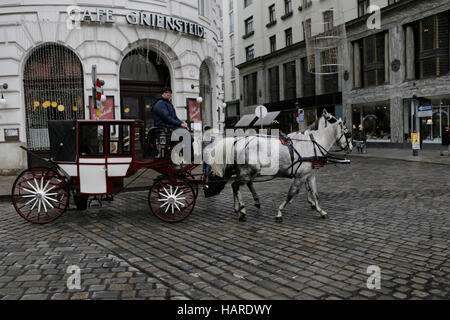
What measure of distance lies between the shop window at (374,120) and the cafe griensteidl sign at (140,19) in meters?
15.9

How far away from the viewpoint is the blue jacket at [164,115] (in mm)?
6660

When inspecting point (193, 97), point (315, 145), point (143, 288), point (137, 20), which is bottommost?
point (143, 288)

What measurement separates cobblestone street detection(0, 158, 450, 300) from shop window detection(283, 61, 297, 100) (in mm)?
28397

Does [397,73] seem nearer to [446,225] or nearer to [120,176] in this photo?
[446,225]

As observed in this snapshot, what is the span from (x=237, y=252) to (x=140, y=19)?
39.2 ft

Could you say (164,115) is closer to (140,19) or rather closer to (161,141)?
(161,141)

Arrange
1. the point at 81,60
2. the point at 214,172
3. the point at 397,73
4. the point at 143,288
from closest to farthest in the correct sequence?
the point at 143,288 < the point at 214,172 < the point at 81,60 < the point at 397,73

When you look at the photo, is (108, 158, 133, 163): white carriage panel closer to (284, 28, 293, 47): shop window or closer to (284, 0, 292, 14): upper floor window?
(284, 28, 293, 47): shop window

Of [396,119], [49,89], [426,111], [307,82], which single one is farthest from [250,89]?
[49,89]

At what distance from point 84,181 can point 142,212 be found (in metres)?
1.44

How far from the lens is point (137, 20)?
558 inches

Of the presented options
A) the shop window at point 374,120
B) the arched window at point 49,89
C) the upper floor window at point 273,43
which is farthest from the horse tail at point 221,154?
the upper floor window at point 273,43

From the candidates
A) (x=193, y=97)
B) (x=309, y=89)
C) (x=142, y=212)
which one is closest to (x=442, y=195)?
(x=142, y=212)

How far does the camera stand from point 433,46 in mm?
22484
